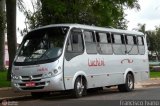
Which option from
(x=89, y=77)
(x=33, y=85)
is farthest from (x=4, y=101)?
(x=89, y=77)

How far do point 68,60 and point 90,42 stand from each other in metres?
2.17

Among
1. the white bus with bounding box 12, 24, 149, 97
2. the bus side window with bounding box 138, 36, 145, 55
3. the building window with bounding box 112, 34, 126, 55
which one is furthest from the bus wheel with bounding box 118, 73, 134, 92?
the bus side window with bounding box 138, 36, 145, 55

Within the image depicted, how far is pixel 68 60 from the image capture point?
19.1m

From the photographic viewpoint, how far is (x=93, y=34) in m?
21.4

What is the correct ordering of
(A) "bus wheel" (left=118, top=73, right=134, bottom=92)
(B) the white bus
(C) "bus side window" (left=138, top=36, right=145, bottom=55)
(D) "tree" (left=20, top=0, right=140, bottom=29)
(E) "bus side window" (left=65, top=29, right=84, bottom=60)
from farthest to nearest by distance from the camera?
(C) "bus side window" (left=138, top=36, right=145, bottom=55) → (D) "tree" (left=20, top=0, right=140, bottom=29) → (A) "bus wheel" (left=118, top=73, right=134, bottom=92) → (E) "bus side window" (left=65, top=29, right=84, bottom=60) → (B) the white bus

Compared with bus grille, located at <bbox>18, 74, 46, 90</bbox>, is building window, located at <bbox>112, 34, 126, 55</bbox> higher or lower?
higher

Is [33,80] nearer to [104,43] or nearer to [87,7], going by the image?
[104,43]

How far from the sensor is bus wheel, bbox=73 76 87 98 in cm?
1936

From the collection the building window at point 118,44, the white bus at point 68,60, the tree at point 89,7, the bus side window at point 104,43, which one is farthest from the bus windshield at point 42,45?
the tree at point 89,7

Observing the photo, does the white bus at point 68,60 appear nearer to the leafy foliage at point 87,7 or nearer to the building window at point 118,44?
the building window at point 118,44

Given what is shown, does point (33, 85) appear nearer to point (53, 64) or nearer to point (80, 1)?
point (53, 64)

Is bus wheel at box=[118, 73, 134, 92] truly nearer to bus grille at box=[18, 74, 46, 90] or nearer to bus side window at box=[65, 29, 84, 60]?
bus side window at box=[65, 29, 84, 60]

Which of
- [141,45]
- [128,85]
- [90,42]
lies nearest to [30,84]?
[90,42]

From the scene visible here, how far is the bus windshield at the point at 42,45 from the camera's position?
18.9 metres
